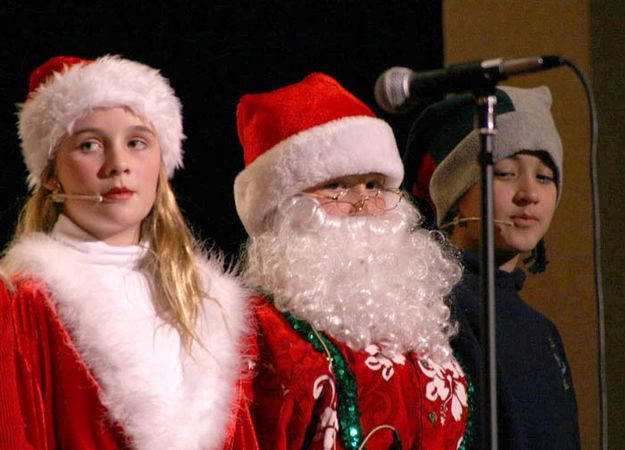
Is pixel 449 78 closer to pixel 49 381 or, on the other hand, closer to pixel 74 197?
pixel 74 197

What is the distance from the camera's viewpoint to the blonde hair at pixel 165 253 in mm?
1904

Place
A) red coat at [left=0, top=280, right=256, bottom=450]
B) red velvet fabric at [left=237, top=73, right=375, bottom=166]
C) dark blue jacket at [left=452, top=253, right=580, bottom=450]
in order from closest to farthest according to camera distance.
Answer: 1. red coat at [left=0, top=280, right=256, bottom=450]
2. dark blue jacket at [left=452, top=253, right=580, bottom=450]
3. red velvet fabric at [left=237, top=73, right=375, bottom=166]

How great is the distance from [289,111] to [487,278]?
902mm

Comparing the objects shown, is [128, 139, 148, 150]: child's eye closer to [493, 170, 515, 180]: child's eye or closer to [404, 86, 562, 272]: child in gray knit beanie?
[404, 86, 562, 272]: child in gray knit beanie

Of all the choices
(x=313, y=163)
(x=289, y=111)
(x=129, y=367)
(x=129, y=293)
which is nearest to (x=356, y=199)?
(x=313, y=163)

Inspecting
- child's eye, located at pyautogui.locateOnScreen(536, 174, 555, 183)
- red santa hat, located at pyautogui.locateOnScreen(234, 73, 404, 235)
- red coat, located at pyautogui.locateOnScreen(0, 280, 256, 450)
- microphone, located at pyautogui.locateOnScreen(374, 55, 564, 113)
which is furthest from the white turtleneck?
child's eye, located at pyautogui.locateOnScreen(536, 174, 555, 183)

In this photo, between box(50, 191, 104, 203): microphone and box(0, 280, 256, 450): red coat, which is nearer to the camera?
box(0, 280, 256, 450): red coat

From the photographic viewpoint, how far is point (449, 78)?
154 centimetres

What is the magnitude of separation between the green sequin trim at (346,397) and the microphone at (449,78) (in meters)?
0.59

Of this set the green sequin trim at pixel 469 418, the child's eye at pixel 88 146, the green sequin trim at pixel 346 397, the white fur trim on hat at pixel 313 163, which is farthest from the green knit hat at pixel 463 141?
the child's eye at pixel 88 146

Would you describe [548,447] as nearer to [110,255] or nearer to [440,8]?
[110,255]

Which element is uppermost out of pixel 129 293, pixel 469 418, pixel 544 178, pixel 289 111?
pixel 289 111

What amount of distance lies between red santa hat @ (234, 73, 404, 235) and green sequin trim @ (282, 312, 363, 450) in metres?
0.39

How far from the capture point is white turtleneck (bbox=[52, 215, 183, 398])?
183 centimetres
